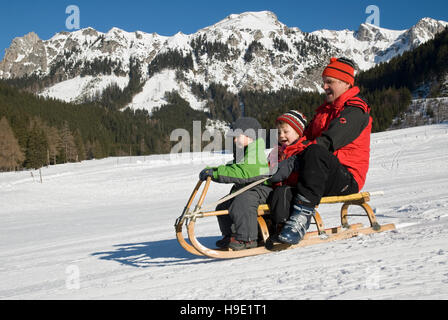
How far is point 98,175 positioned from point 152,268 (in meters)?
23.8

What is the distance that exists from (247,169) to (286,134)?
69 cm

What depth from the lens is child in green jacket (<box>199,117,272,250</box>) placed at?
367 cm

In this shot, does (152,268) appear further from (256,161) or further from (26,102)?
(26,102)

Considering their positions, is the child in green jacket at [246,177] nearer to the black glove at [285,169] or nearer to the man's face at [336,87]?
the black glove at [285,169]

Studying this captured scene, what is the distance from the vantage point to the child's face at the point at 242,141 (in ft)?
12.6

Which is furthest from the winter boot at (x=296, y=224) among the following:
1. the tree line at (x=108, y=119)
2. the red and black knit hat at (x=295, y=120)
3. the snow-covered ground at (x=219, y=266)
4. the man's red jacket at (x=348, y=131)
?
the tree line at (x=108, y=119)

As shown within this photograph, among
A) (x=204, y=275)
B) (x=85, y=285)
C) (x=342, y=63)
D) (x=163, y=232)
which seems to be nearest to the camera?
(x=204, y=275)

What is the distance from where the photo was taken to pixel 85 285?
11.5 ft

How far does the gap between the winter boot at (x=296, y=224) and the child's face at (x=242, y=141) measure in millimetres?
836

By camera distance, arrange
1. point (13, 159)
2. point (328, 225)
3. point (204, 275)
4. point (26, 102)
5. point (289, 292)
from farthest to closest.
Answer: point (26, 102)
point (13, 159)
point (328, 225)
point (204, 275)
point (289, 292)

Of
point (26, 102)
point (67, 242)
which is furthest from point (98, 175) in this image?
point (26, 102)

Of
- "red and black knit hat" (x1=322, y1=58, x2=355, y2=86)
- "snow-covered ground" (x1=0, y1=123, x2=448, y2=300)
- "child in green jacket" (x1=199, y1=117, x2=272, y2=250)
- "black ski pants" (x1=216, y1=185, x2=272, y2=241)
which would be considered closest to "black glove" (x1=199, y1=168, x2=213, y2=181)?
"child in green jacket" (x1=199, y1=117, x2=272, y2=250)

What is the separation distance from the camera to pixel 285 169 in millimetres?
3633

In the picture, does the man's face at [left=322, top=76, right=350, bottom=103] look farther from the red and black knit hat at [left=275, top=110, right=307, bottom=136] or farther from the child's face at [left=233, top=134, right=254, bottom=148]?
the child's face at [left=233, top=134, right=254, bottom=148]
